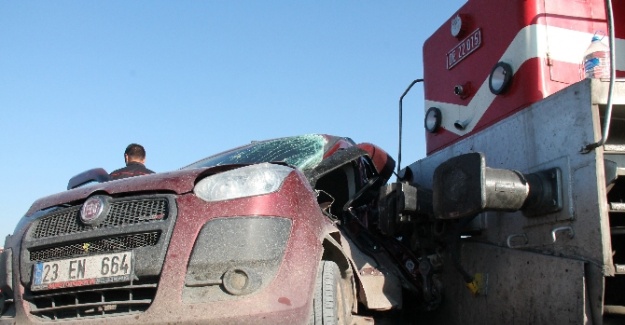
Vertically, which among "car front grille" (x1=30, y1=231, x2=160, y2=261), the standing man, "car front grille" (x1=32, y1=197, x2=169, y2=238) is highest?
the standing man

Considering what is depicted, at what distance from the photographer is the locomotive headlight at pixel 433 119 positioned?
567 centimetres

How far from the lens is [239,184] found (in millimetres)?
3283

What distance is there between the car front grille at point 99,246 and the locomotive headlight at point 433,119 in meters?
3.25

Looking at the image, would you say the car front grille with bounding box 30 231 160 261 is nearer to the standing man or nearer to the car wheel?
the car wheel

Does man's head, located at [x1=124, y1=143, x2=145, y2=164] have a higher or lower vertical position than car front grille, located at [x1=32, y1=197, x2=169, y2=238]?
higher

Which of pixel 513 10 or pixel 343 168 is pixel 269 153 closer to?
pixel 343 168

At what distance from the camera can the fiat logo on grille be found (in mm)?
3373

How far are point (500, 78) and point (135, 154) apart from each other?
3.27 m

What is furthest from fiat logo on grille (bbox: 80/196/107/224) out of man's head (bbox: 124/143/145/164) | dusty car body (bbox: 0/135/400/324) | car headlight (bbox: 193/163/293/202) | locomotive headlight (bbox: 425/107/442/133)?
locomotive headlight (bbox: 425/107/442/133)

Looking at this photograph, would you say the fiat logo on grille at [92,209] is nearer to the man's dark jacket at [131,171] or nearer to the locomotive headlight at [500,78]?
the man's dark jacket at [131,171]

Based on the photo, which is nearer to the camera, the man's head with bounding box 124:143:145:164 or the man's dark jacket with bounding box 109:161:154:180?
the man's dark jacket with bounding box 109:161:154:180

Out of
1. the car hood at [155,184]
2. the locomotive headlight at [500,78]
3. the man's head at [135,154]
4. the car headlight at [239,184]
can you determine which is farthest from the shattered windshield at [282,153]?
the locomotive headlight at [500,78]

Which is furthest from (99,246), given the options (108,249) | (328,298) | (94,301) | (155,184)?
(328,298)

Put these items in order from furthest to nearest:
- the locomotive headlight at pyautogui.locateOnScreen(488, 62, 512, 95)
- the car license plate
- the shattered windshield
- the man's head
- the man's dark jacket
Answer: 1. the man's head
2. the man's dark jacket
3. the locomotive headlight at pyautogui.locateOnScreen(488, 62, 512, 95)
4. the shattered windshield
5. the car license plate
